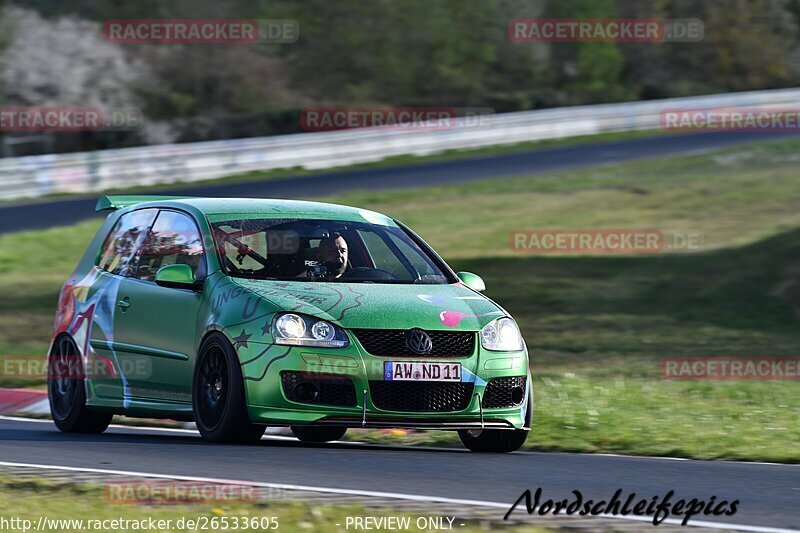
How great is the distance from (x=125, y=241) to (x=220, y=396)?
7.01 feet

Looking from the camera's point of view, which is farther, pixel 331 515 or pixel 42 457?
pixel 42 457

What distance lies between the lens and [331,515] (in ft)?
20.5

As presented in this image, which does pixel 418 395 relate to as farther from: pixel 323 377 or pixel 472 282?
pixel 472 282

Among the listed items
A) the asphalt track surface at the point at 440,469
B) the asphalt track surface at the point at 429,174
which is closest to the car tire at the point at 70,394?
Result: the asphalt track surface at the point at 440,469

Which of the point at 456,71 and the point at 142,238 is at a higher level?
the point at 142,238

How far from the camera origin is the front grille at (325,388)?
8.31 m

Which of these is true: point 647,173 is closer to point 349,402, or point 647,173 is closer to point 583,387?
point 583,387

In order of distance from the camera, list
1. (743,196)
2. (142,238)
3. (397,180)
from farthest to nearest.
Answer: (397,180) → (743,196) → (142,238)

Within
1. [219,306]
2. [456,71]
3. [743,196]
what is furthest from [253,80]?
[219,306]

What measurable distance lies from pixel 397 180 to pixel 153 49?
20766 millimetres
